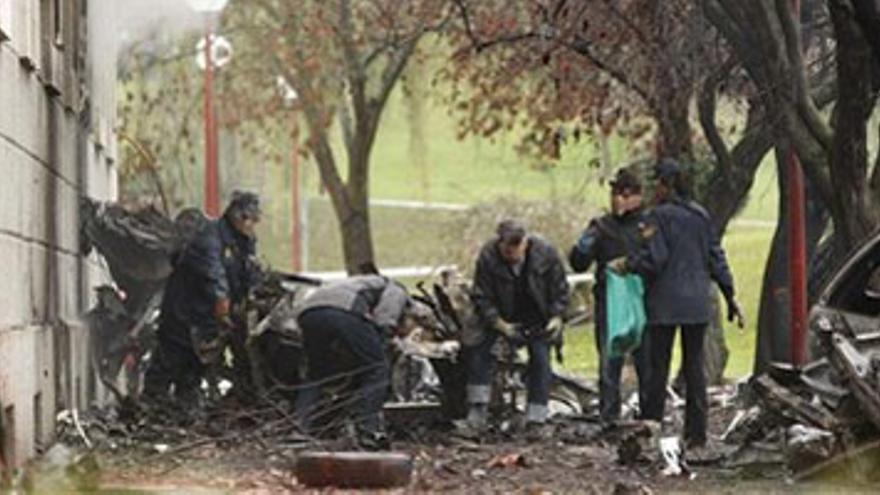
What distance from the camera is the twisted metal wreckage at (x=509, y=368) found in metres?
11.6

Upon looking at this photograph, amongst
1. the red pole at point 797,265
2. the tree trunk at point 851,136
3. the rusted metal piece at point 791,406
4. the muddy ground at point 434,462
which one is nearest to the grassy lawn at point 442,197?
the red pole at point 797,265

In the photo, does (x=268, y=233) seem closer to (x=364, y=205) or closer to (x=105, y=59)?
(x=364, y=205)

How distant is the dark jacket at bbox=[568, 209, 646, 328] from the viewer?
15.1 m

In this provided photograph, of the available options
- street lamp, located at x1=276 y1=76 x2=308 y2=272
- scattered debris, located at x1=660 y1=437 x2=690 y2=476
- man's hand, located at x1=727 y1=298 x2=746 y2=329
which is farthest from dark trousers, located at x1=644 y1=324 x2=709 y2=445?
street lamp, located at x1=276 y1=76 x2=308 y2=272

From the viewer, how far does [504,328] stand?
611 inches

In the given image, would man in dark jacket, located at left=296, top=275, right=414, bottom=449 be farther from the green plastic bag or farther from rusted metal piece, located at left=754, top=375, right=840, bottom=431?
rusted metal piece, located at left=754, top=375, right=840, bottom=431

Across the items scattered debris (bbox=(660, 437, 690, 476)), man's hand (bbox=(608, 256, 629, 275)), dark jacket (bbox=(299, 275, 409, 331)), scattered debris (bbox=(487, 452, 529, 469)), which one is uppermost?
man's hand (bbox=(608, 256, 629, 275))

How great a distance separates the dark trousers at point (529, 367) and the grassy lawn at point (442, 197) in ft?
51.9

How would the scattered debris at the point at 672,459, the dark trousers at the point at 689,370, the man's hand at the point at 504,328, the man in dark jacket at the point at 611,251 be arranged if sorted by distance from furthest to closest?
the man's hand at the point at 504,328
the man in dark jacket at the point at 611,251
the dark trousers at the point at 689,370
the scattered debris at the point at 672,459

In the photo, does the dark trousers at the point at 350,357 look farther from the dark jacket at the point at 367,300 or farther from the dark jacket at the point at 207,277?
the dark jacket at the point at 207,277

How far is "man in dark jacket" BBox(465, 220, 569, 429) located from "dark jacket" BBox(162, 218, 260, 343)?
1.99 meters

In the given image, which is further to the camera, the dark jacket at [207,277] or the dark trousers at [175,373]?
the dark trousers at [175,373]

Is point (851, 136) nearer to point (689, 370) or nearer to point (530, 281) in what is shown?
point (689, 370)

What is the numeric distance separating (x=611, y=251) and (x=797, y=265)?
2.23 metres
